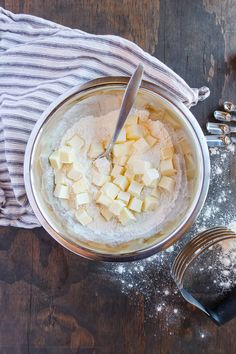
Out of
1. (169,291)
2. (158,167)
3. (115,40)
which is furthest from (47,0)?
(169,291)

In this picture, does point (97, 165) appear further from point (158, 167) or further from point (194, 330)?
point (194, 330)

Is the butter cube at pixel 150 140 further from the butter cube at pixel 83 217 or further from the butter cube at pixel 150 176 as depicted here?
the butter cube at pixel 83 217

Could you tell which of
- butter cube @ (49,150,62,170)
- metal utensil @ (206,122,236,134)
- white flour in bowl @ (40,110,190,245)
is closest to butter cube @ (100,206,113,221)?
white flour in bowl @ (40,110,190,245)

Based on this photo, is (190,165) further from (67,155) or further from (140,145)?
(67,155)

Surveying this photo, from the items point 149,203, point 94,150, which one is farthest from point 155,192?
point 94,150

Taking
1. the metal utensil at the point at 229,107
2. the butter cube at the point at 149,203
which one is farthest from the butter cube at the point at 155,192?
the metal utensil at the point at 229,107

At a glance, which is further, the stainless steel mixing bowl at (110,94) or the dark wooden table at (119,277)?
the dark wooden table at (119,277)
